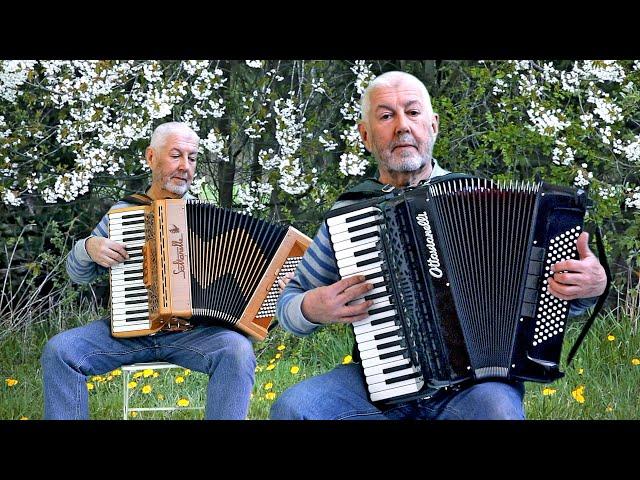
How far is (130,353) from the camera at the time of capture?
3684 mm

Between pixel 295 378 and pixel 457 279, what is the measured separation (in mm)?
2460

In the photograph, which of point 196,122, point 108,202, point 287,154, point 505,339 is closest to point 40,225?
point 108,202

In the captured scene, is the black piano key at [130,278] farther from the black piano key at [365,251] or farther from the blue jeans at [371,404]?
the black piano key at [365,251]

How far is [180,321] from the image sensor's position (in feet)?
12.0

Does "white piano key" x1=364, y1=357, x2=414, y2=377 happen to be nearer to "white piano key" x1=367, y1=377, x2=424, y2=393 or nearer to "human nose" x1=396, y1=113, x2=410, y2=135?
"white piano key" x1=367, y1=377, x2=424, y2=393

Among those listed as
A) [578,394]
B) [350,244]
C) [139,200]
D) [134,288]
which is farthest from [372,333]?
[578,394]

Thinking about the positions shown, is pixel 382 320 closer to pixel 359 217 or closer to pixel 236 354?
pixel 359 217

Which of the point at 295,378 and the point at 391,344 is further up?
the point at 391,344

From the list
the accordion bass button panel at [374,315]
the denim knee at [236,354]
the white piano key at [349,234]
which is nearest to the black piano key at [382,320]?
the accordion bass button panel at [374,315]

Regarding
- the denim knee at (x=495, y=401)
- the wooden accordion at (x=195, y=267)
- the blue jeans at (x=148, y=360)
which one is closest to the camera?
the denim knee at (x=495, y=401)

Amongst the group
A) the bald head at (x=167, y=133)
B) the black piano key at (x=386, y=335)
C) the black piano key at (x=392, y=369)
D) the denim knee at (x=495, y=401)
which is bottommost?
the denim knee at (x=495, y=401)

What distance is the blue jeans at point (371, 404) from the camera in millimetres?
2678

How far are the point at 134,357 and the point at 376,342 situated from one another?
1271mm
